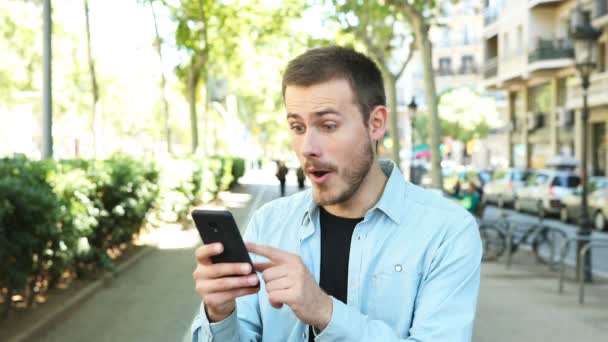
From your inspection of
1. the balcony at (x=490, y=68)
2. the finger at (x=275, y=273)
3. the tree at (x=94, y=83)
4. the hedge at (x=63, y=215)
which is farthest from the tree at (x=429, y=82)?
the balcony at (x=490, y=68)

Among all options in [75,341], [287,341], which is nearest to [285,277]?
[287,341]

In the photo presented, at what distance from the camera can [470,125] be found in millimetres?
86312

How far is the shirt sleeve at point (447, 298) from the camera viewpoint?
2434mm

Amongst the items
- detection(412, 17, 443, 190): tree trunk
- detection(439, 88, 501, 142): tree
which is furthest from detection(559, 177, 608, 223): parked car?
detection(439, 88, 501, 142): tree

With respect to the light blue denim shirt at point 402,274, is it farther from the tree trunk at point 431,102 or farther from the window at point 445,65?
the window at point 445,65

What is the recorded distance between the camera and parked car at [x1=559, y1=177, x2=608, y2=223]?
81.7 feet

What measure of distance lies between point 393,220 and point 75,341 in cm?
697

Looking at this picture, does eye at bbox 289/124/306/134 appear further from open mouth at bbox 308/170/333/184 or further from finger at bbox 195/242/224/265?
finger at bbox 195/242/224/265

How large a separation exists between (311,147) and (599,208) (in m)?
23.0

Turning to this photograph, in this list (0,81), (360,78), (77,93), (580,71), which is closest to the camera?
(360,78)

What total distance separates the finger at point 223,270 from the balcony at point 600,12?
37782 millimetres

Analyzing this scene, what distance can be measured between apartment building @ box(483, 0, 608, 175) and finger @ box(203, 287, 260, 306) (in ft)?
120

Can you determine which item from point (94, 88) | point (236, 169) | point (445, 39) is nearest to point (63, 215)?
point (94, 88)

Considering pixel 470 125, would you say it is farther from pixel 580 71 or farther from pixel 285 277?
pixel 285 277
